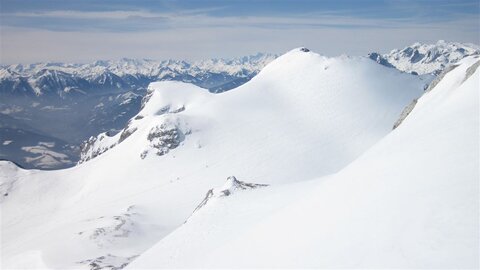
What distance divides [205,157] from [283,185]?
4637cm

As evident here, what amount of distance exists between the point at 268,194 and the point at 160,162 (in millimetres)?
55927

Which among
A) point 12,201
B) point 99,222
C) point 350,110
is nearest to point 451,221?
point 99,222

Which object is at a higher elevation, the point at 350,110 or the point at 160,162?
the point at 350,110

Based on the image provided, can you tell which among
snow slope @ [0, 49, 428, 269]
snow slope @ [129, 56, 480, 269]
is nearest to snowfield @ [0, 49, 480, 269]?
snow slope @ [129, 56, 480, 269]

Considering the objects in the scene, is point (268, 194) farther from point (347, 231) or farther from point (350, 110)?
point (350, 110)

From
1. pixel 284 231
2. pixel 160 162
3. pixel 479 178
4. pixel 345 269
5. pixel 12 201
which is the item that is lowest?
pixel 12 201

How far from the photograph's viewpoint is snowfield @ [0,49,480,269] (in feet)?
60.6

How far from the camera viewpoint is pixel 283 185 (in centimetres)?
4231

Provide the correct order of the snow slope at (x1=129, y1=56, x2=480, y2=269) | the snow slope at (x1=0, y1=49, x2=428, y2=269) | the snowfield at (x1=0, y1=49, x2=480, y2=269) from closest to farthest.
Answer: the snow slope at (x1=129, y1=56, x2=480, y2=269) → the snowfield at (x1=0, y1=49, x2=480, y2=269) → the snow slope at (x1=0, y1=49, x2=428, y2=269)

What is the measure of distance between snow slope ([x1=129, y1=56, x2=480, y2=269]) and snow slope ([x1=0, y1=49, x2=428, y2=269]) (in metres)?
29.6

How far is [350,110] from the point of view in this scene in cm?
9606

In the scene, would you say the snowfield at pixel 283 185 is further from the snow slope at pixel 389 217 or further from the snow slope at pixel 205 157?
the snow slope at pixel 205 157

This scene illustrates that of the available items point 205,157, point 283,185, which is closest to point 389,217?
point 283,185

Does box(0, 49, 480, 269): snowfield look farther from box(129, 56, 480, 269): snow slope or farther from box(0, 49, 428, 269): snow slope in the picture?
box(0, 49, 428, 269): snow slope
